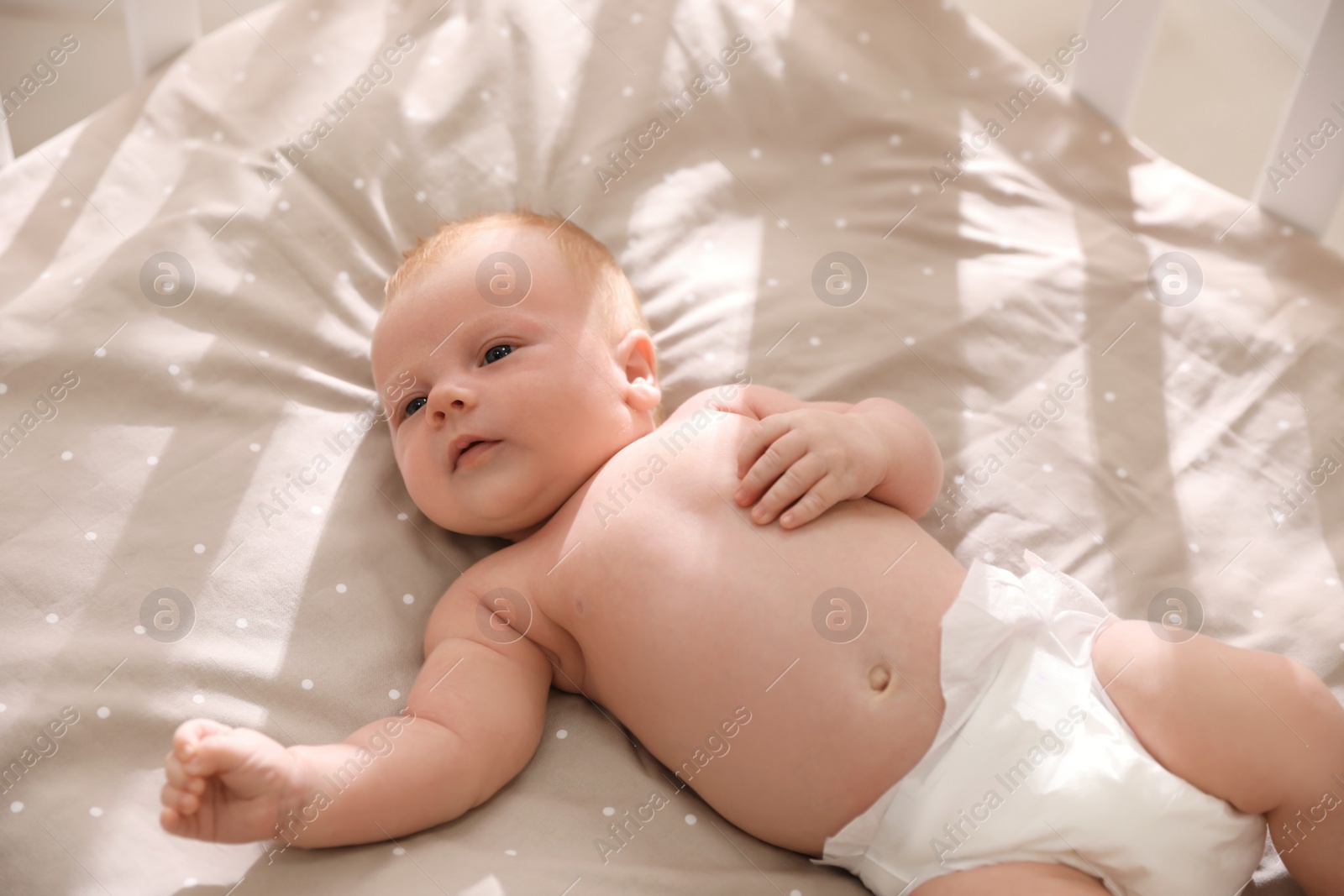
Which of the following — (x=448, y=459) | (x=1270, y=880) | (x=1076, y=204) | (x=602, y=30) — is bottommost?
(x=1270, y=880)

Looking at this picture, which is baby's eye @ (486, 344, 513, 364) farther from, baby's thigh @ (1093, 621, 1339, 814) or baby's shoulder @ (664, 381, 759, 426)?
baby's thigh @ (1093, 621, 1339, 814)

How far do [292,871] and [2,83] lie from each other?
66.1 inches

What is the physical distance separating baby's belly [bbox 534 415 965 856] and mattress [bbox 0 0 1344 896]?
0.07 meters

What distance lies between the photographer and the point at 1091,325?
129 centimetres

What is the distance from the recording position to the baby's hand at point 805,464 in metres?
1.00

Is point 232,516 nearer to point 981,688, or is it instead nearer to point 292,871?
point 292,871

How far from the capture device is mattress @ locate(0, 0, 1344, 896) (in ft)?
3.15

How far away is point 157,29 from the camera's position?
139 centimetres

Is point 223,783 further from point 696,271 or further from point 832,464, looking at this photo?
point 696,271

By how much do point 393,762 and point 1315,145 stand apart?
1.22 metres

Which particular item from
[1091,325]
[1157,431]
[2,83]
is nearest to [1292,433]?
[1157,431]
